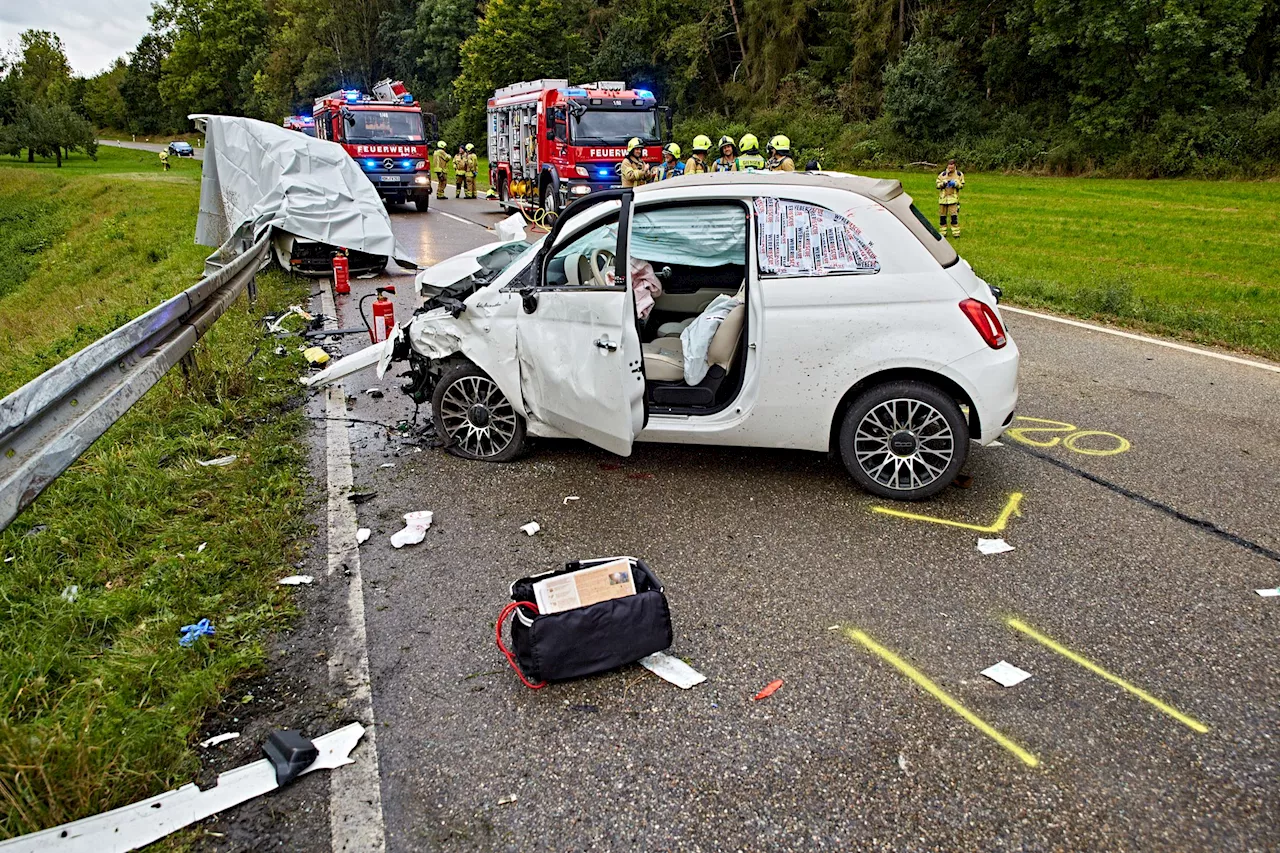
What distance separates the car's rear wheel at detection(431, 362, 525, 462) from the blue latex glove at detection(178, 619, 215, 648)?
229 cm

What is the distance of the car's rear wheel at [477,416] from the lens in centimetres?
584

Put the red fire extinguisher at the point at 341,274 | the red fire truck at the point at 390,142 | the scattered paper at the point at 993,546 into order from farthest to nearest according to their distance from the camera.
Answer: the red fire truck at the point at 390,142 → the red fire extinguisher at the point at 341,274 → the scattered paper at the point at 993,546

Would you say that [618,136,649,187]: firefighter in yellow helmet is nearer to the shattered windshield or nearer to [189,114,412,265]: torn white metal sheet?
[189,114,412,265]: torn white metal sheet

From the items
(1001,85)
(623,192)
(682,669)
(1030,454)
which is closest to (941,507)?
(1030,454)

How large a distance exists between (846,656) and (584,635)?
1041mm

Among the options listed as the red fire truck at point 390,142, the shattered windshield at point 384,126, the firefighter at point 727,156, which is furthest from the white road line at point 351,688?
the shattered windshield at point 384,126

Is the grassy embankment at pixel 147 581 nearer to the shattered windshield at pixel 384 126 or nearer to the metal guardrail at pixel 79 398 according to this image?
the metal guardrail at pixel 79 398

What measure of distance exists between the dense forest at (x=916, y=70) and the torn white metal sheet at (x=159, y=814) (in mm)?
34069

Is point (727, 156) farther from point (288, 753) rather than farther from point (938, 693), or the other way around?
point (288, 753)

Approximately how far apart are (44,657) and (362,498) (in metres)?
1.95

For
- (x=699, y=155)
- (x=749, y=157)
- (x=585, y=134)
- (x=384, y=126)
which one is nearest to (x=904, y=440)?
(x=749, y=157)

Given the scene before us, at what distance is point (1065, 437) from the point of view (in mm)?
6203

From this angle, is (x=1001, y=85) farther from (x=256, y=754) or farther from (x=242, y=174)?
(x=256, y=754)

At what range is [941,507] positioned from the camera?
511 cm
